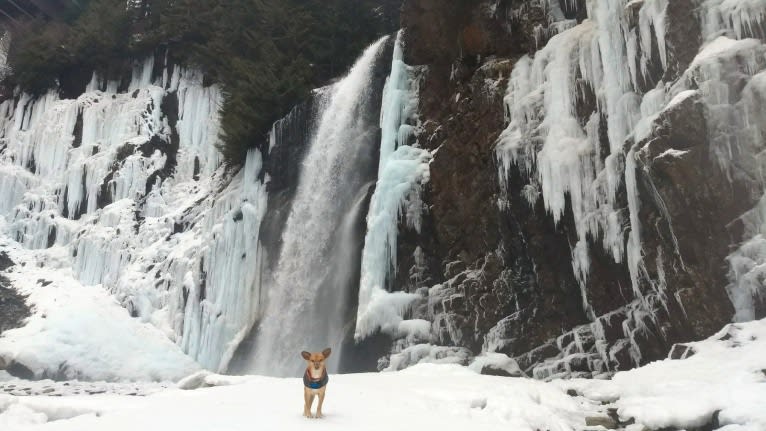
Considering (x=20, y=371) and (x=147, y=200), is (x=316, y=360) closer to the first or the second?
(x=20, y=371)

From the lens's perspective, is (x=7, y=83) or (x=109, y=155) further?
(x=7, y=83)

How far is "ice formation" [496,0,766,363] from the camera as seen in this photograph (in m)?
7.81

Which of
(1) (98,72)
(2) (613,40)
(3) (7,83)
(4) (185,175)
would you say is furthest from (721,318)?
(3) (7,83)

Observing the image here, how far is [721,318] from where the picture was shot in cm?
808

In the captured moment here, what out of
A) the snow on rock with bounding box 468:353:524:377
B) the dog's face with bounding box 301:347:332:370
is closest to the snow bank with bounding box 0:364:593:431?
the dog's face with bounding box 301:347:332:370

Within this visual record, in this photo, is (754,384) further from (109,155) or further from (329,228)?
(109,155)

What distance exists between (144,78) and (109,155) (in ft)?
13.8

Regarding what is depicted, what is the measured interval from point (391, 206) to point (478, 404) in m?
7.19

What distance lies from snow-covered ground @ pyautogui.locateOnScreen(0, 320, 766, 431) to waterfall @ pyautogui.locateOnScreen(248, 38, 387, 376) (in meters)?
7.35

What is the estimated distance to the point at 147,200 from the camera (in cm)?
2441

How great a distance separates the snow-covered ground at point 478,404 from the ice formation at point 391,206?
4.27 metres

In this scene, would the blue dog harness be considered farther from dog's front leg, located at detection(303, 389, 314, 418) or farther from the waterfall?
the waterfall

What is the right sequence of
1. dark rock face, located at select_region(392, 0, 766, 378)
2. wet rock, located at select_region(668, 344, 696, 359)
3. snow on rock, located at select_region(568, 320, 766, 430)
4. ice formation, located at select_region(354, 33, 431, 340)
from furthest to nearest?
1. ice formation, located at select_region(354, 33, 431, 340)
2. dark rock face, located at select_region(392, 0, 766, 378)
3. wet rock, located at select_region(668, 344, 696, 359)
4. snow on rock, located at select_region(568, 320, 766, 430)

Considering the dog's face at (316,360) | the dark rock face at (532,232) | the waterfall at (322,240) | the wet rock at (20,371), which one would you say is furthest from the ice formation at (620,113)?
the wet rock at (20,371)
